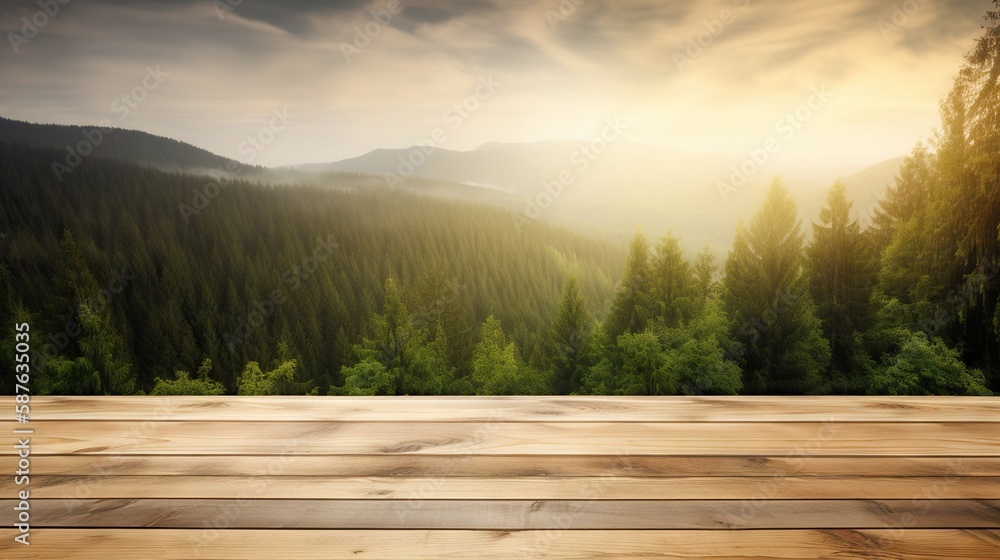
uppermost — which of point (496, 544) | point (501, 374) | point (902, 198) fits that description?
point (902, 198)

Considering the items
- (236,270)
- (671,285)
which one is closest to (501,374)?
(671,285)

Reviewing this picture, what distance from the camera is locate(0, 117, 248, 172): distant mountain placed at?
2060 inches

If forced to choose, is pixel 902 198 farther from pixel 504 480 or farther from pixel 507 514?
pixel 507 514

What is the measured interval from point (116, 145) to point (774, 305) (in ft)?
254

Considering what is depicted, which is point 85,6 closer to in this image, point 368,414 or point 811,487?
point 368,414

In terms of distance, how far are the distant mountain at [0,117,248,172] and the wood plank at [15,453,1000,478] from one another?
63.4m

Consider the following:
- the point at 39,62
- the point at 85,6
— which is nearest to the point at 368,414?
the point at 85,6

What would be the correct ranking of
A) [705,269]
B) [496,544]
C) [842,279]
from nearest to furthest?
[496,544] → [842,279] → [705,269]

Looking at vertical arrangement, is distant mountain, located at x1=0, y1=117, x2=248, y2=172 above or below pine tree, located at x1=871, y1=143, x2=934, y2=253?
above

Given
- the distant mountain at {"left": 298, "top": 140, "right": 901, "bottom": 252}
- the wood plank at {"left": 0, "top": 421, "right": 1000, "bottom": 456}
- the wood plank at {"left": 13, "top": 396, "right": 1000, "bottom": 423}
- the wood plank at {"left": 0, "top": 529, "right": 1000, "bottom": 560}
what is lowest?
the wood plank at {"left": 0, "top": 529, "right": 1000, "bottom": 560}

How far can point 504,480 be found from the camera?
4.34 feet

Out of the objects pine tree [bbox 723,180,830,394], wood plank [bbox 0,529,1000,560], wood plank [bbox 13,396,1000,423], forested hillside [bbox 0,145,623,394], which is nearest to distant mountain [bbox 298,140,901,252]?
pine tree [bbox 723,180,830,394]

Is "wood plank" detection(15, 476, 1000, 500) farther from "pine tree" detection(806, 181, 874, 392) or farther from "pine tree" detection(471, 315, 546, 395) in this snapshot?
"pine tree" detection(471, 315, 546, 395)

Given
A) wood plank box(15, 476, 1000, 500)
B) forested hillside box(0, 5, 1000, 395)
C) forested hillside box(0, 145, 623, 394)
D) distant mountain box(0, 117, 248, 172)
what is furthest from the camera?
distant mountain box(0, 117, 248, 172)
